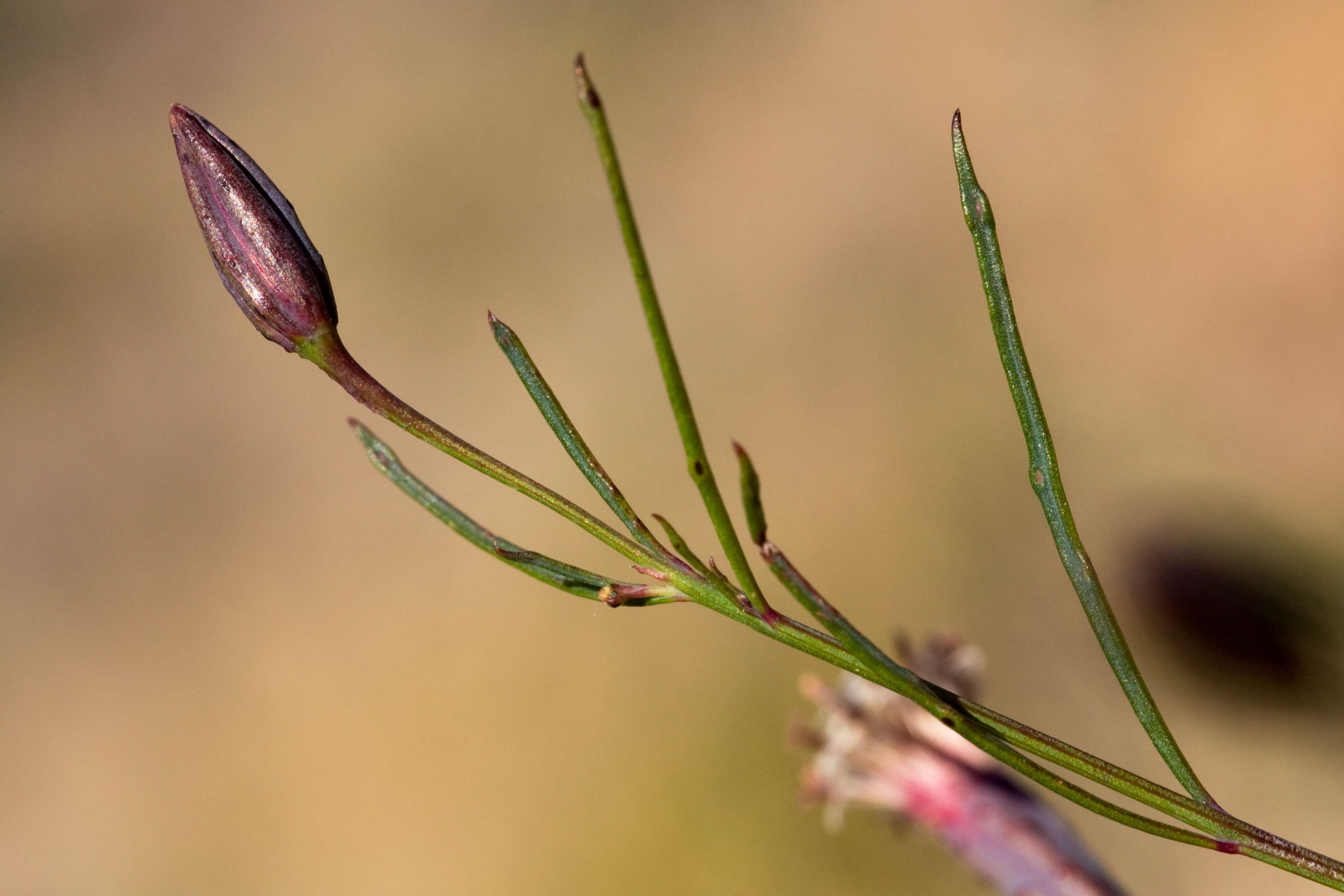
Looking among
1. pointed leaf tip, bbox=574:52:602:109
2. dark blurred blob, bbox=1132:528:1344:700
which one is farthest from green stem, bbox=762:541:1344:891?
dark blurred blob, bbox=1132:528:1344:700

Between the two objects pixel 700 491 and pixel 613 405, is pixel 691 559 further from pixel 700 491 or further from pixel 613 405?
pixel 613 405

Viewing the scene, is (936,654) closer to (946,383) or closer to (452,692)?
(946,383)

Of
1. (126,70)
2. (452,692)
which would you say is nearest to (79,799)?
(452,692)

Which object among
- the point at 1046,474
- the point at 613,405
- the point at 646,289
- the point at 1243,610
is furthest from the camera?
the point at 613,405

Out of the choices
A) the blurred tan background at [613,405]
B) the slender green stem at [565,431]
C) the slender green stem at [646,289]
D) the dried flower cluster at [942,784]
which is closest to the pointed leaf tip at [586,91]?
the slender green stem at [646,289]

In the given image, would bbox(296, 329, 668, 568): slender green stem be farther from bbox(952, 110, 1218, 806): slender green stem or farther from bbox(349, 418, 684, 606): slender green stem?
bbox(952, 110, 1218, 806): slender green stem

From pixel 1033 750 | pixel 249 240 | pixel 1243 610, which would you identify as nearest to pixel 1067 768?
pixel 1033 750
